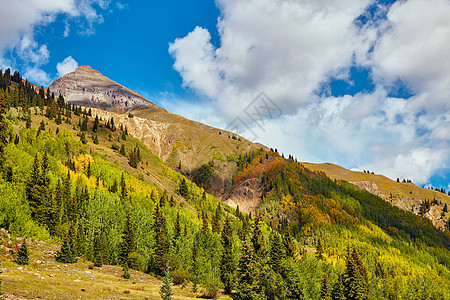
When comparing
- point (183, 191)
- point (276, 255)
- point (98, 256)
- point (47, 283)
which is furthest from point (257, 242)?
point (183, 191)

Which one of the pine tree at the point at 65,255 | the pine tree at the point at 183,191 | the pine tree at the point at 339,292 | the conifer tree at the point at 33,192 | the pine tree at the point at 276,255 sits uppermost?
the pine tree at the point at 183,191

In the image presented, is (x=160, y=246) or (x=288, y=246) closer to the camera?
(x=160, y=246)

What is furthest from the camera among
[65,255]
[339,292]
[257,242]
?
[339,292]

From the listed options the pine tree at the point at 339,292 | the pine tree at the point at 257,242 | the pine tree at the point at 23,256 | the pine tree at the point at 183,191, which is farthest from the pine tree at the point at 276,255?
the pine tree at the point at 183,191

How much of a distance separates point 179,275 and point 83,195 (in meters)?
43.6

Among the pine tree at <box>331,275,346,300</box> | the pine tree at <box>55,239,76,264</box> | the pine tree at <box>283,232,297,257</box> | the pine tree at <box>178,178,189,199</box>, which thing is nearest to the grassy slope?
the pine tree at <box>55,239,76,264</box>

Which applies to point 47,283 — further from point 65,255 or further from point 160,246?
point 160,246

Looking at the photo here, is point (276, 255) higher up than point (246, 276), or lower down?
higher up

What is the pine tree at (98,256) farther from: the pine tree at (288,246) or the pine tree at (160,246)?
the pine tree at (288,246)

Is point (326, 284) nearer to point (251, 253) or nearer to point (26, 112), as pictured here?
point (251, 253)

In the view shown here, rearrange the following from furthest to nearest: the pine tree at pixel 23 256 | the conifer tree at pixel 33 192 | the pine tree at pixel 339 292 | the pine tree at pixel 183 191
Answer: the pine tree at pixel 183 191 < the pine tree at pixel 339 292 < the conifer tree at pixel 33 192 < the pine tree at pixel 23 256

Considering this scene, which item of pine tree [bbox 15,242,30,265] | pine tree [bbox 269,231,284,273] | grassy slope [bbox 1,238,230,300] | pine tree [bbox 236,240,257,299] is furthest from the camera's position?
pine tree [bbox 269,231,284,273]

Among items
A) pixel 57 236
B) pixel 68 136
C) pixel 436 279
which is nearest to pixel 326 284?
pixel 57 236

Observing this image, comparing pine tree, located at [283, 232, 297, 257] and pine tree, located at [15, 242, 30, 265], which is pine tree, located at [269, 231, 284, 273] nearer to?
pine tree, located at [283, 232, 297, 257]
